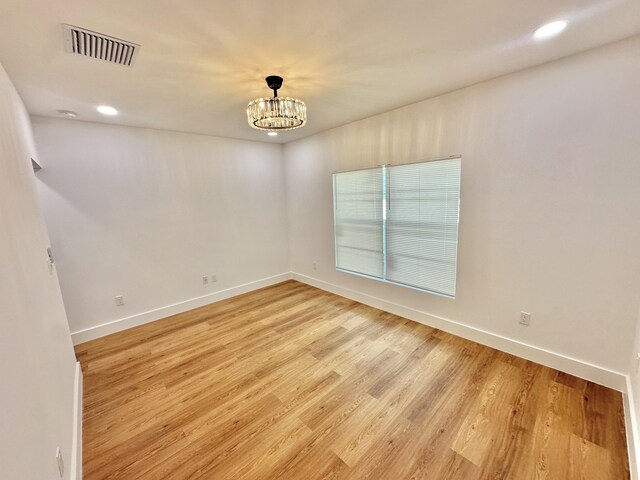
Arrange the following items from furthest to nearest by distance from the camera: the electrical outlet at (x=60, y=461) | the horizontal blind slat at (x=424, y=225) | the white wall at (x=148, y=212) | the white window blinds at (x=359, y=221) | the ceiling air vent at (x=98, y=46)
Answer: the white window blinds at (x=359, y=221), the white wall at (x=148, y=212), the horizontal blind slat at (x=424, y=225), the ceiling air vent at (x=98, y=46), the electrical outlet at (x=60, y=461)

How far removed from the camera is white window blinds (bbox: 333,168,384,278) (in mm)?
3396

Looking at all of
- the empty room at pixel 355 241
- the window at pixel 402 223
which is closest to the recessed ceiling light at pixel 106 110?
the empty room at pixel 355 241

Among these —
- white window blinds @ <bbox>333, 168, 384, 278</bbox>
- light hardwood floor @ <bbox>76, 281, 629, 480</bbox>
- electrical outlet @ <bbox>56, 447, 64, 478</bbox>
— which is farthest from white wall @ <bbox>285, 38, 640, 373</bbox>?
electrical outlet @ <bbox>56, 447, 64, 478</bbox>

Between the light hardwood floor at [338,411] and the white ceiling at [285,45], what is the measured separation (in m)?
2.45

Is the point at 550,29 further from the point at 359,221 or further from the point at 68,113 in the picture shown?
the point at 68,113

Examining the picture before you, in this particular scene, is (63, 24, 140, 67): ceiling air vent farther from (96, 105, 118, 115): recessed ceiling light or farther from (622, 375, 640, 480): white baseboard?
(622, 375, 640, 480): white baseboard

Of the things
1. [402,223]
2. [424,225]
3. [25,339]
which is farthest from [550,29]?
[25,339]

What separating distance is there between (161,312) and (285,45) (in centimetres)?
343

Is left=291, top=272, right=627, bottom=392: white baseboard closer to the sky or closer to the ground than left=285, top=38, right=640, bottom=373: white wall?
closer to the ground

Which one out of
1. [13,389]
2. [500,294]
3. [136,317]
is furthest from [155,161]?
[500,294]

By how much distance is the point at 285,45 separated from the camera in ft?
5.34

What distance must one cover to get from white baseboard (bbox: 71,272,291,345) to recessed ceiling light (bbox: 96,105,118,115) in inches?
91.6

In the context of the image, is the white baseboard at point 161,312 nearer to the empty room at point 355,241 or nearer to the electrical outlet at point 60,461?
the empty room at point 355,241

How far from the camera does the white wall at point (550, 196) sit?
1.82m
